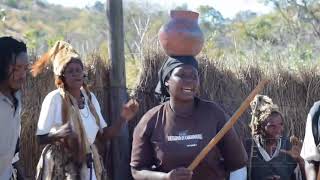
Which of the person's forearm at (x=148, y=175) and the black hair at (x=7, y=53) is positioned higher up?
the black hair at (x=7, y=53)

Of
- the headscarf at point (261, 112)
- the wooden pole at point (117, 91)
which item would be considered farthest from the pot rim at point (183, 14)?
the headscarf at point (261, 112)

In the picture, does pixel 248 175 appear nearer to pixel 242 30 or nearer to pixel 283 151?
pixel 283 151

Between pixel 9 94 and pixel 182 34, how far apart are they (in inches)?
55.2

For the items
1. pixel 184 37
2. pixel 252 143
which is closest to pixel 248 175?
pixel 252 143

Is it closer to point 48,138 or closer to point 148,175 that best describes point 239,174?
point 148,175

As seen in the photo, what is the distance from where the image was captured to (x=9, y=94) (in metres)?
4.52

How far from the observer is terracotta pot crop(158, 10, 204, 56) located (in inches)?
205

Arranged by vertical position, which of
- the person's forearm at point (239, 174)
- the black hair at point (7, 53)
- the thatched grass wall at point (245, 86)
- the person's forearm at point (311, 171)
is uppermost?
the black hair at point (7, 53)

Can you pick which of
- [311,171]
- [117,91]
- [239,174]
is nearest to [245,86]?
[117,91]

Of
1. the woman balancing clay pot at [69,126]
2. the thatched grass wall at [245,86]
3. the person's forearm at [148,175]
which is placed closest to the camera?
the person's forearm at [148,175]

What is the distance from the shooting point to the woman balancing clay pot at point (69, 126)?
519cm

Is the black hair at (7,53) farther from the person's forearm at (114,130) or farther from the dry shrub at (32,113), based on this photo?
the dry shrub at (32,113)

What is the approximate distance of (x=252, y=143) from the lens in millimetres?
6238

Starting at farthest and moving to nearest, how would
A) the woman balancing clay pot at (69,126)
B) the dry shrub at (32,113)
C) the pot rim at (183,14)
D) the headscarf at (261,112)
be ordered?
the headscarf at (261,112) → the dry shrub at (32,113) → the pot rim at (183,14) → the woman balancing clay pot at (69,126)
